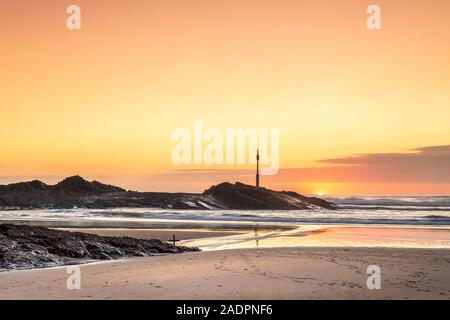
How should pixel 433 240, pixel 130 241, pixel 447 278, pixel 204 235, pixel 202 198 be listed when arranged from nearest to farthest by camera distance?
pixel 447 278 → pixel 130 241 → pixel 433 240 → pixel 204 235 → pixel 202 198

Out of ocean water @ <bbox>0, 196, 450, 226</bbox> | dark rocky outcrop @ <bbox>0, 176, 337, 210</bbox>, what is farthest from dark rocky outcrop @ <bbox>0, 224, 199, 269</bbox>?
dark rocky outcrop @ <bbox>0, 176, 337, 210</bbox>

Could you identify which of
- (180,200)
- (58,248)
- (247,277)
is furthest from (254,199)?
(247,277)

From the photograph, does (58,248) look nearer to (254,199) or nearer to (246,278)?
(246,278)

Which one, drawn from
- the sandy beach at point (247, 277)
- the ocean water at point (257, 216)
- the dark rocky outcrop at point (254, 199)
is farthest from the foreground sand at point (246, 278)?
the dark rocky outcrop at point (254, 199)

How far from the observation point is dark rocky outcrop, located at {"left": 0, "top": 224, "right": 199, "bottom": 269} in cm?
1609

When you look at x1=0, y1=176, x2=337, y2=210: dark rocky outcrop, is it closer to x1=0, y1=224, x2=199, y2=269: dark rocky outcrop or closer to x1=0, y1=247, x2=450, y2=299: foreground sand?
x1=0, y1=224, x2=199, y2=269: dark rocky outcrop

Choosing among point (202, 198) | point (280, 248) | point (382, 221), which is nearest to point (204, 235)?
point (280, 248)

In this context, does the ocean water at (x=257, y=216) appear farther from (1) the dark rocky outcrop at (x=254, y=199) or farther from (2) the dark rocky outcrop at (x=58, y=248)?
(2) the dark rocky outcrop at (x=58, y=248)

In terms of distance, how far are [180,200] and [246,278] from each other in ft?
214

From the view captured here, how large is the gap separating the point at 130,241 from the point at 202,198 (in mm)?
→ 58954

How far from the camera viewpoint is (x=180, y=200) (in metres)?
77.7

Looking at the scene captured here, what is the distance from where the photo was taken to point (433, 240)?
25.6 meters

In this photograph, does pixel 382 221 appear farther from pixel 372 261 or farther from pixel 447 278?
pixel 447 278
